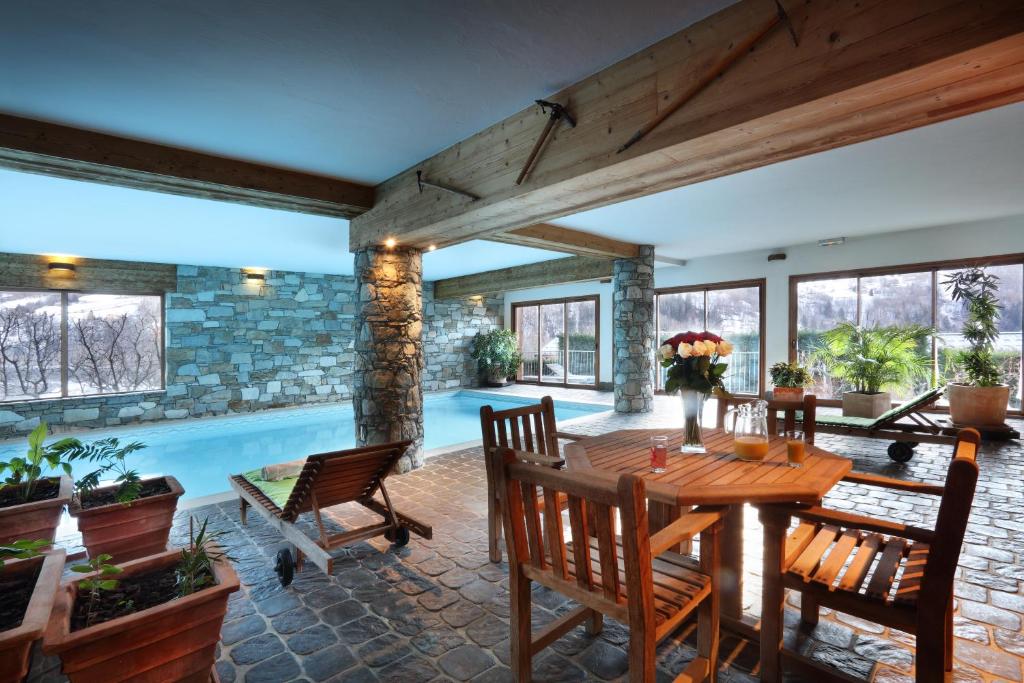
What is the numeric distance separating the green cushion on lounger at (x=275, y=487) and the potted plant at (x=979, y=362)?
6.91m

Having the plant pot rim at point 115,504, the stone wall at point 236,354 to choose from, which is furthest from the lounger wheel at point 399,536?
the stone wall at point 236,354

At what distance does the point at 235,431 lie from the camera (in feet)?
24.7

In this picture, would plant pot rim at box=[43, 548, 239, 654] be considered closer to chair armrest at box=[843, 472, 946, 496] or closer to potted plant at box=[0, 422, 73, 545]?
potted plant at box=[0, 422, 73, 545]

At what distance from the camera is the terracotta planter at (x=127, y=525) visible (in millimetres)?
2311

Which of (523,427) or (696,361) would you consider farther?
(523,427)

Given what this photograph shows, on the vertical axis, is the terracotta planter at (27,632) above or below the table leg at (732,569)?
above

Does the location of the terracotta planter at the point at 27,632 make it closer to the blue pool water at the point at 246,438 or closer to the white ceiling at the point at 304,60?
the white ceiling at the point at 304,60

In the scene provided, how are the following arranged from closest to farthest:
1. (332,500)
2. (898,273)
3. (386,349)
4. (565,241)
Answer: (332,500) < (386,349) < (565,241) < (898,273)

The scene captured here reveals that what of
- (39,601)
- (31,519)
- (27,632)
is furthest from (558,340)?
(27,632)

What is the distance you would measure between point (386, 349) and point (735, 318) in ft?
21.9

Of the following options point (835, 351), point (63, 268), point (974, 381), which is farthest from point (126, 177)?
point (974, 381)

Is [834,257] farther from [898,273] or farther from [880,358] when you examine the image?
[880,358]

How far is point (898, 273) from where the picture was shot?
6.94m

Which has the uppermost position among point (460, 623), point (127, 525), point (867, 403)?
point (867, 403)
